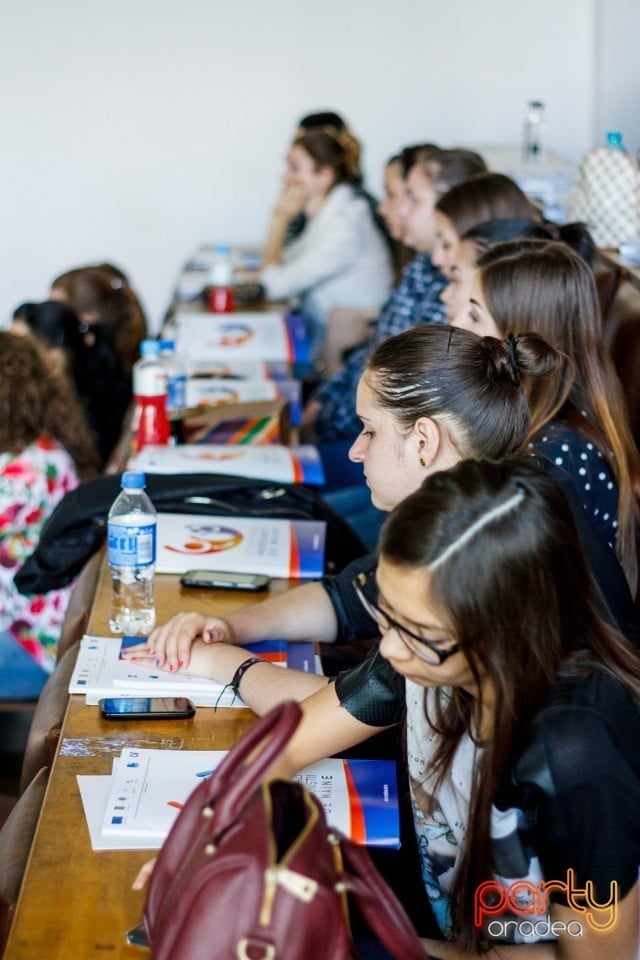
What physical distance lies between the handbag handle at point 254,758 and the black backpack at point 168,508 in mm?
1166

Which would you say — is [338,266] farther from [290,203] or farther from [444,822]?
[444,822]

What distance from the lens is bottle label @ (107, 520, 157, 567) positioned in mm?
1662

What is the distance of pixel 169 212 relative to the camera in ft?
18.1

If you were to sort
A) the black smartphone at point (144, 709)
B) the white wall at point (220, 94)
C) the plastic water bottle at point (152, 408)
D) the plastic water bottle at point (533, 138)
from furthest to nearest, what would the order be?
the white wall at point (220, 94)
the plastic water bottle at point (533, 138)
the plastic water bottle at point (152, 408)
the black smartphone at point (144, 709)

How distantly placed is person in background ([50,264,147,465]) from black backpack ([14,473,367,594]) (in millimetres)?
1219

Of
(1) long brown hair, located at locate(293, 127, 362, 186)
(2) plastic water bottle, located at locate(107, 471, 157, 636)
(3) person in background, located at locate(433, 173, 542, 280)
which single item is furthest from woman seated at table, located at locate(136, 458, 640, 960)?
(1) long brown hair, located at locate(293, 127, 362, 186)

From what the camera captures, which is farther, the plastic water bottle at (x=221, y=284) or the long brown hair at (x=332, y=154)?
the long brown hair at (x=332, y=154)

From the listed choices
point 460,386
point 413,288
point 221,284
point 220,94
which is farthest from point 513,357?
point 220,94

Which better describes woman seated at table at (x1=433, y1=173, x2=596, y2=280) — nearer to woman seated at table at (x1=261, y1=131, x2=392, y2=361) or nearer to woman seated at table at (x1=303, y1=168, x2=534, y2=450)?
woman seated at table at (x1=303, y1=168, x2=534, y2=450)

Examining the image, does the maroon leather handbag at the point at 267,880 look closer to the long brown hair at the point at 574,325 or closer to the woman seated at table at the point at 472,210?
the long brown hair at the point at 574,325

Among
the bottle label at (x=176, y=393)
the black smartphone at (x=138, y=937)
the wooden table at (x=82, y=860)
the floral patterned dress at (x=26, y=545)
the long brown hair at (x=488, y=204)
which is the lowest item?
the floral patterned dress at (x=26, y=545)

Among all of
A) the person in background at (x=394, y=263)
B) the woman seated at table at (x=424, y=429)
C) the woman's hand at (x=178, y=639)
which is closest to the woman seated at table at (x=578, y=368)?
the woman seated at table at (x=424, y=429)

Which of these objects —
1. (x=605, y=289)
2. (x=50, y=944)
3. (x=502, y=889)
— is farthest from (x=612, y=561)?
(x=605, y=289)

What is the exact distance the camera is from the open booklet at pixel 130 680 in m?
1.46
